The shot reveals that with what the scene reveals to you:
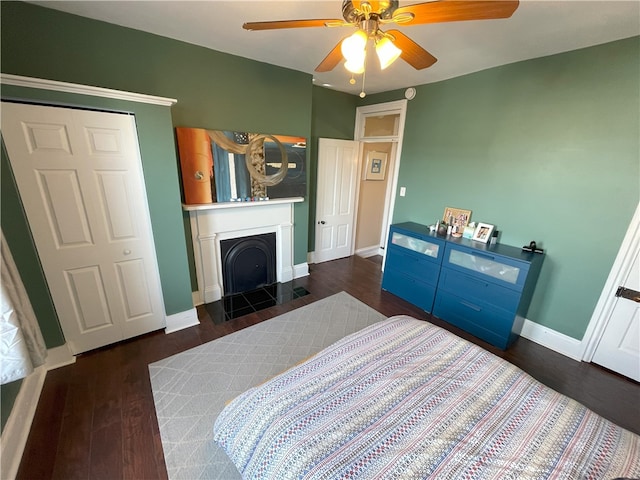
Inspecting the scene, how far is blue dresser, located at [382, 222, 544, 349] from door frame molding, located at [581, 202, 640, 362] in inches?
17.7

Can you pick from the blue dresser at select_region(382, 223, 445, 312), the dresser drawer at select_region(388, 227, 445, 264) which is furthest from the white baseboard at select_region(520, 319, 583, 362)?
the dresser drawer at select_region(388, 227, 445, 264)

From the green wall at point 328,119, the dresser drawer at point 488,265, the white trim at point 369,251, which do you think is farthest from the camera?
the white trim at point 369,251

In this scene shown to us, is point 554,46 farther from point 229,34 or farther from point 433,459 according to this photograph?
point 433,459

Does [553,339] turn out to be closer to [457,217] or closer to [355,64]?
[457,217]

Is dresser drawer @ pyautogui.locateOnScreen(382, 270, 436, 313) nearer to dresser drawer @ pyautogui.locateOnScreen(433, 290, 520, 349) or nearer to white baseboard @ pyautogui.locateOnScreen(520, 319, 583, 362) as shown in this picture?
dresser drawer @ pyautogui.locateOnScreen(433, 290, 520, 349)

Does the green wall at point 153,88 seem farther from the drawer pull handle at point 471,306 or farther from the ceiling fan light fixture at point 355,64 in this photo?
the drawer pull handle at point 471,306

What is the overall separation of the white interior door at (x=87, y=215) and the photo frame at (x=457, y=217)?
124 inches

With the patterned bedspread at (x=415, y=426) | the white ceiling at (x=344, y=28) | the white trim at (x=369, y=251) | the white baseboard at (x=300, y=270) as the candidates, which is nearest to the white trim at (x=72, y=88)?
the white ceiling at (x=344, y=28)

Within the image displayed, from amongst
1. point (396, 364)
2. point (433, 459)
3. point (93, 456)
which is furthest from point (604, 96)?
point (93, 456)

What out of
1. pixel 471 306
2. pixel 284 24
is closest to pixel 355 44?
pixel 284 24

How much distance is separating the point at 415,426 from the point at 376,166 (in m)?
4.03

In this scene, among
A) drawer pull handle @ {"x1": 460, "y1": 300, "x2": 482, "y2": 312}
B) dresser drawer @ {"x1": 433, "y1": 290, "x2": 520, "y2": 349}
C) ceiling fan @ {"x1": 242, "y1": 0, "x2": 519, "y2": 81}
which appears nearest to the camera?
ceiling fan @ {"x1": 242, "y1": 0, "x2": 519, "y2": 81}

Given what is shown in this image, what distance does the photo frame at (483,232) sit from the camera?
268 cm

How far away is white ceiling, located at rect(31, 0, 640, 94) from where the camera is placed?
1.67 meters
